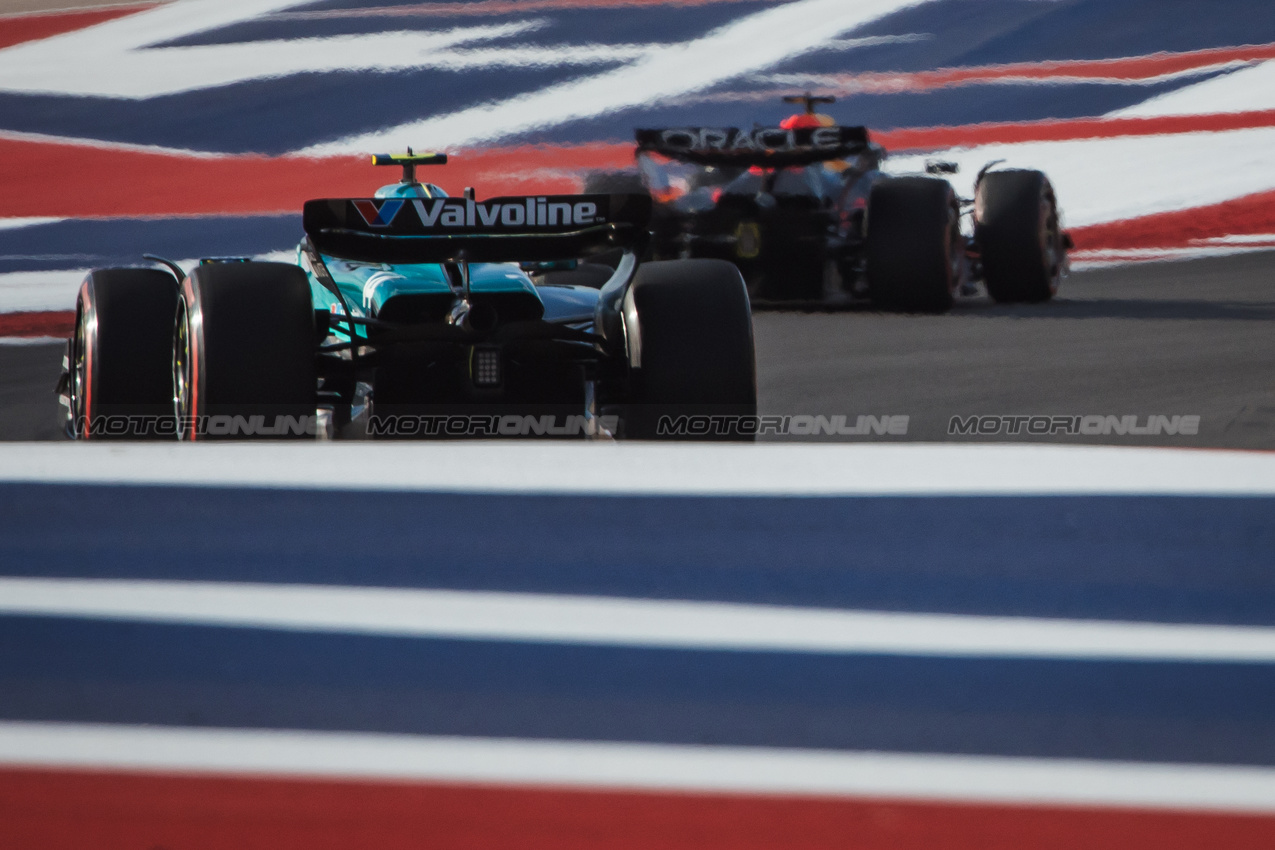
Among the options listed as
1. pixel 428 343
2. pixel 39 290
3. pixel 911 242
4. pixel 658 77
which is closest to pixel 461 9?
pixel 658 77

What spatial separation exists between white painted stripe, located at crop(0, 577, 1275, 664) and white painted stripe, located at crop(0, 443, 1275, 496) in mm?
315

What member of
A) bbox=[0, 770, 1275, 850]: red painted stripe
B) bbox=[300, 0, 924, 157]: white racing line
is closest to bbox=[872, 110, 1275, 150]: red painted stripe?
bbox=[300, 0, 924, 157]: white racing line

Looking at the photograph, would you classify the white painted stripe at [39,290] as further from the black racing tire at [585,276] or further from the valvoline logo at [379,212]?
the valvoline logo at [379,212]

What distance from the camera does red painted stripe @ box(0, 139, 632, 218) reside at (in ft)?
45.7

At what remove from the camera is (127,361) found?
506 cm

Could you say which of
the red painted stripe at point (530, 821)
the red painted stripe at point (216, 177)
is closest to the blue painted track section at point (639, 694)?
the red painted stripe at point (530, 821)

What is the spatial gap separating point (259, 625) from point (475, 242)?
2244 mm

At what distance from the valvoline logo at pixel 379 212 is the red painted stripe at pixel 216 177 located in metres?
8.71

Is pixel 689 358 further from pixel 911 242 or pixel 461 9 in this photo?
pixel 461 9

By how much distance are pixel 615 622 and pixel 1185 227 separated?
42.3 feet

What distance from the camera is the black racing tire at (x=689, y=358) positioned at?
4.72 m

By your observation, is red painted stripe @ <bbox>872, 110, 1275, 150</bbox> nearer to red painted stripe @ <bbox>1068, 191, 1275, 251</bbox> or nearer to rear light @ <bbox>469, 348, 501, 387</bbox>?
red painted stripe @ <bbox>1068, 191, 1275, 251</bbox>

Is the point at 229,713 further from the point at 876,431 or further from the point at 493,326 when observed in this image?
the point at 876,431

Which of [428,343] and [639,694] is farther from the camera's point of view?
[428,343]
